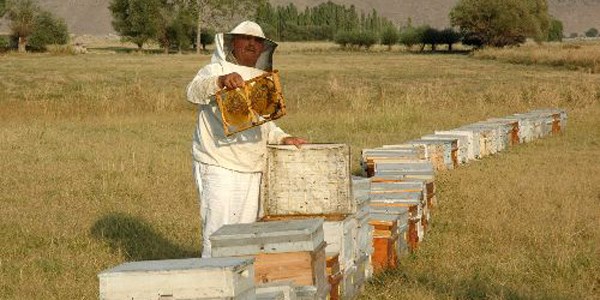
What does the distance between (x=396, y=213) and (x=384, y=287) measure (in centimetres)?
122

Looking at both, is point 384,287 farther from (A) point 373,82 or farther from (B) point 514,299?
(A) point 373,82

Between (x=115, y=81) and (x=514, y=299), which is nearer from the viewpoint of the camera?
(x=514, y=299)

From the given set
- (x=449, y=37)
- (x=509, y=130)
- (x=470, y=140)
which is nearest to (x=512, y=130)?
(x=509, y=130)

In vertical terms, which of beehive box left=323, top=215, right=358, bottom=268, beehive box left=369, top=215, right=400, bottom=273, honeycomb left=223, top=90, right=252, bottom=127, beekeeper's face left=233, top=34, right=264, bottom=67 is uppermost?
beekeeper's face left=233, top=34, right=264, bottom=67

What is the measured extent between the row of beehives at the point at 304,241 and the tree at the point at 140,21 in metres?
93.0

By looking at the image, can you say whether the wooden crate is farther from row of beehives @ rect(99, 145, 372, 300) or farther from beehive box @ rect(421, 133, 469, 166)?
beehive box @ rect(421, 133, 469, 166)

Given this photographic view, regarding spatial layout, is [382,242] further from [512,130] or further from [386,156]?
[512,130]

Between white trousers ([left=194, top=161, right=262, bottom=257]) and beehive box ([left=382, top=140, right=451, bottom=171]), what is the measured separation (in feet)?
27.0

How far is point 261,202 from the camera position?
25.2 feet

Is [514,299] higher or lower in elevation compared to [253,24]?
lower

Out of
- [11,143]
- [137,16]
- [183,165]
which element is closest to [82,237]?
[183,165]

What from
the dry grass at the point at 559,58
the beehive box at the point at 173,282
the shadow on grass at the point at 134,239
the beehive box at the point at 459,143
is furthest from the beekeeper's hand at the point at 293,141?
the dry grass at the point at 559,58

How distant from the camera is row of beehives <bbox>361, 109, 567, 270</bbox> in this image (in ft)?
30.8

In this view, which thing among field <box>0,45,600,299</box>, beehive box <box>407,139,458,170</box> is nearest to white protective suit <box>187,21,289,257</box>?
field <box>0,45,600,299</box>
